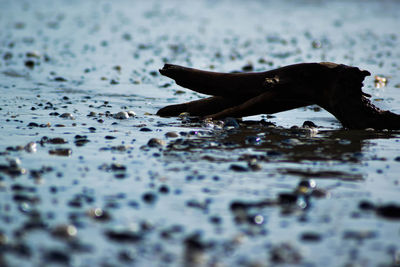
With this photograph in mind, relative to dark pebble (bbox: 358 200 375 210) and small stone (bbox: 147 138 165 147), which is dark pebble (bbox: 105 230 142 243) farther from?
small stone (bbox: 147 138 165 147)

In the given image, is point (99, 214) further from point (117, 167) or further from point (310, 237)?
point (310, 237)

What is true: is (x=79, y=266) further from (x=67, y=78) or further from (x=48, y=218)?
(x=67, y=78)

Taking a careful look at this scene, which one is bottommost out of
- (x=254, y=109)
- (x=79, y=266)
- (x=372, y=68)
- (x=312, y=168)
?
(x=79, y=266)

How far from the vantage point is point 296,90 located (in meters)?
8.96

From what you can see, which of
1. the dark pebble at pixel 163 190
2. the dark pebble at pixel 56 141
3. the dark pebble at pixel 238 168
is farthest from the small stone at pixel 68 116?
the dark pebble at pixel 163 190

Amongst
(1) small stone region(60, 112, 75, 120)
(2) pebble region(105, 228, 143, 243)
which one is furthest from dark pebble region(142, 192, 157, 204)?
(1) small stone region(60, 112, 75, 120)

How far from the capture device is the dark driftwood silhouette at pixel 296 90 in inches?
344

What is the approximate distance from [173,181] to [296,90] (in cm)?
353

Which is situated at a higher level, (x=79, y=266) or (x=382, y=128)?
(x=382, y=128)

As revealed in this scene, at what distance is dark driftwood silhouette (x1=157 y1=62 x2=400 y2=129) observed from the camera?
873 cm

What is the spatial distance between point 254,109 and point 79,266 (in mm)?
5527

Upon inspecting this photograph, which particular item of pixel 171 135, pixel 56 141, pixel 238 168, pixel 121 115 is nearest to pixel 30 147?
pixel 56 141

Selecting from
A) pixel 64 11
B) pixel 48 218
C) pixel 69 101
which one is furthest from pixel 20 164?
pixel 64 11

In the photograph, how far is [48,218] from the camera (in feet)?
16.0
